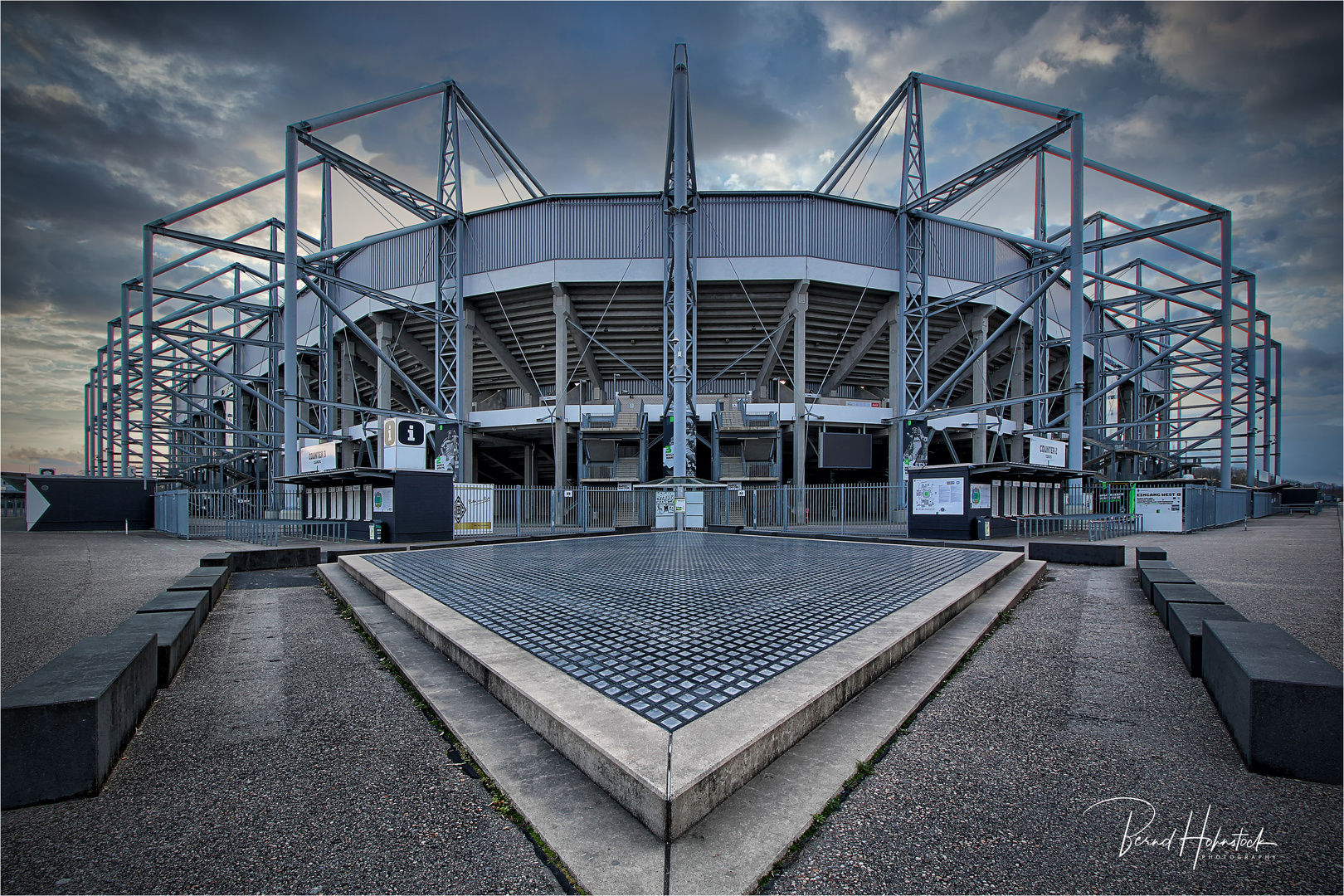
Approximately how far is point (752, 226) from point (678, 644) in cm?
2348

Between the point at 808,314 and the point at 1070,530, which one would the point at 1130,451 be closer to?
the point at 1070,530

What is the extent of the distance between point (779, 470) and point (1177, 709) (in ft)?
72.6

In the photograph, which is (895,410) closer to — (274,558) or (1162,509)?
(1162,509)

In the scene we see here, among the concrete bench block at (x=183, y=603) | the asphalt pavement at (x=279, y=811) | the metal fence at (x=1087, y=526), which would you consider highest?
the concrete bench block at (x=183, y=603)

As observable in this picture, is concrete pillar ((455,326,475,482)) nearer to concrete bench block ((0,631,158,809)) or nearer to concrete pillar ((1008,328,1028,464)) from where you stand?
concrete bench block ((0,631,158,809))

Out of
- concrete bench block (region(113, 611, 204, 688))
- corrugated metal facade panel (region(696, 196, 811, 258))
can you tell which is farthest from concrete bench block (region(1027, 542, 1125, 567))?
corrugated metal facade panel (region(696, 196, 811, 258))

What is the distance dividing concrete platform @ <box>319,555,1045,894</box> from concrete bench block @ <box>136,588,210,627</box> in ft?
7.33

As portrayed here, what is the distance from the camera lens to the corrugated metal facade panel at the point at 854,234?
24672 mm

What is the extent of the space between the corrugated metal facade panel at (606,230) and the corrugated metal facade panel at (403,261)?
22.1 feet

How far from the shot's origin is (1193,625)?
4.20 metres

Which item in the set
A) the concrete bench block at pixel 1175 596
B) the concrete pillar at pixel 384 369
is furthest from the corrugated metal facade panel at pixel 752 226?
the concrete bench block at pixel 1175 596

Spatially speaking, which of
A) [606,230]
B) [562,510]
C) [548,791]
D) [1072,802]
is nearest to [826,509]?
[562,510]

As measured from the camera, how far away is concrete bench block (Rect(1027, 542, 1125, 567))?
32.5 feet

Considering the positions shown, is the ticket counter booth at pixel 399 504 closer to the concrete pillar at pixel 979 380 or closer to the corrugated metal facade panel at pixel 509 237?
the corrugated metal facade panel at pixel 509 237
